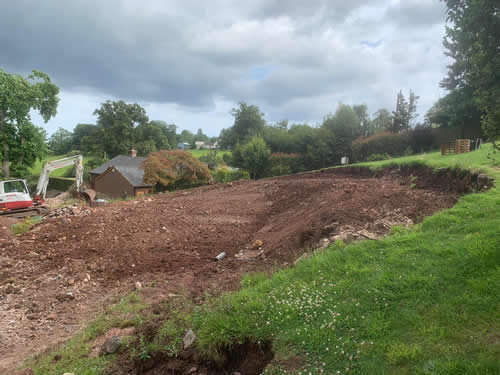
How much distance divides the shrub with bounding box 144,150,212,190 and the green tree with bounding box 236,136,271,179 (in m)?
6.55

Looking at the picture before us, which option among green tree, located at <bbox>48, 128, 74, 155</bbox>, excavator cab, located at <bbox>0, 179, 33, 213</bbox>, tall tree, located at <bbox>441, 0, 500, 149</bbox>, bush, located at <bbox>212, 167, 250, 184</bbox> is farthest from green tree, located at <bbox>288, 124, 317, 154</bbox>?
green tree, located at <bbox>48, 128, 74, 155</bbox>

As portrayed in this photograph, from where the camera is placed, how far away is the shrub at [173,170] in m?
30.0

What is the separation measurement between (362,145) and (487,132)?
92.8ft

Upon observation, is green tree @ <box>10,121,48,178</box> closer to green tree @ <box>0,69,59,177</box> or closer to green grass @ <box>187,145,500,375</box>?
green tree @ <box>0,69,59,177</box>

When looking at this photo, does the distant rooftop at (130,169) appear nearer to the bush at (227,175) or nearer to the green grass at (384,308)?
the bush at (227,175)

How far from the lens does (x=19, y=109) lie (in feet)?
91.5

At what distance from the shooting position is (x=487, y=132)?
157 inches

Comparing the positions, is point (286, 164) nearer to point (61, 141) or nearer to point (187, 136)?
point (61, 141)

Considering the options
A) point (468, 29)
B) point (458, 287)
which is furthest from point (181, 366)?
point (468, 29)

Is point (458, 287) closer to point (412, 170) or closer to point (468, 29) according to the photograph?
point (468, 29)

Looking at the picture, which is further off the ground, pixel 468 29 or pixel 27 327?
pixel 468 29

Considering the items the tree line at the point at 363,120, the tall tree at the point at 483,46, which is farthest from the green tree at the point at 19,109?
the tall tree at the point at 483,46

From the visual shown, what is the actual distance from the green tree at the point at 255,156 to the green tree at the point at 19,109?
21.2 meters

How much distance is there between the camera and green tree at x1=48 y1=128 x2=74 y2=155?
89188mm
